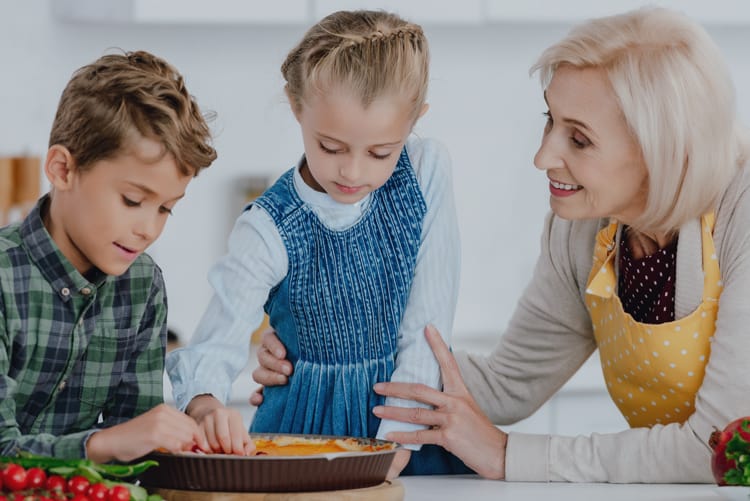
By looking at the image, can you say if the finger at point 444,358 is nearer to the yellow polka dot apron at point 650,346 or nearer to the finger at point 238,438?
the yellow polka dot apron at point 650,346

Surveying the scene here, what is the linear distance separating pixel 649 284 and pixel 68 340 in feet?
3.01

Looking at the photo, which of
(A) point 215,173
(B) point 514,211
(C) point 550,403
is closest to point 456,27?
(B) point 514,211

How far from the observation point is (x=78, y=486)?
114 centimetres

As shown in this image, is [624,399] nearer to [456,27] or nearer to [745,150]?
[745,150]

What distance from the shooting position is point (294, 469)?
1.30 metres

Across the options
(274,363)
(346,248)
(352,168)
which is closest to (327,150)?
(352,168)

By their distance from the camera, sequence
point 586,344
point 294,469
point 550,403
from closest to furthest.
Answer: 1. point 294,469
2. point 586,344
3. point 550,403

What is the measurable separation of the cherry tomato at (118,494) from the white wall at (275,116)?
→ 7.34ft

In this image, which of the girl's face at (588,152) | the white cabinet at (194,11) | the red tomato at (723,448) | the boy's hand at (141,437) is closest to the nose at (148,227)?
the boy's hand at (141,437)

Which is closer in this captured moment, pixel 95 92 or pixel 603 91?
pixel 95 92

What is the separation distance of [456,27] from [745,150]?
186cm

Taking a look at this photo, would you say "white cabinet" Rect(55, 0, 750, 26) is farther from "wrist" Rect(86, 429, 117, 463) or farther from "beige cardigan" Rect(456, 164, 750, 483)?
"wrist" Rect(86, 429, 117, 463)

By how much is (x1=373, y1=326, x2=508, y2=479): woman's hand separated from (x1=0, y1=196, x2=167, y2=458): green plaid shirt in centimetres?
37

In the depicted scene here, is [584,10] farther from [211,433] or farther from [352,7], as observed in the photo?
[211,433]
